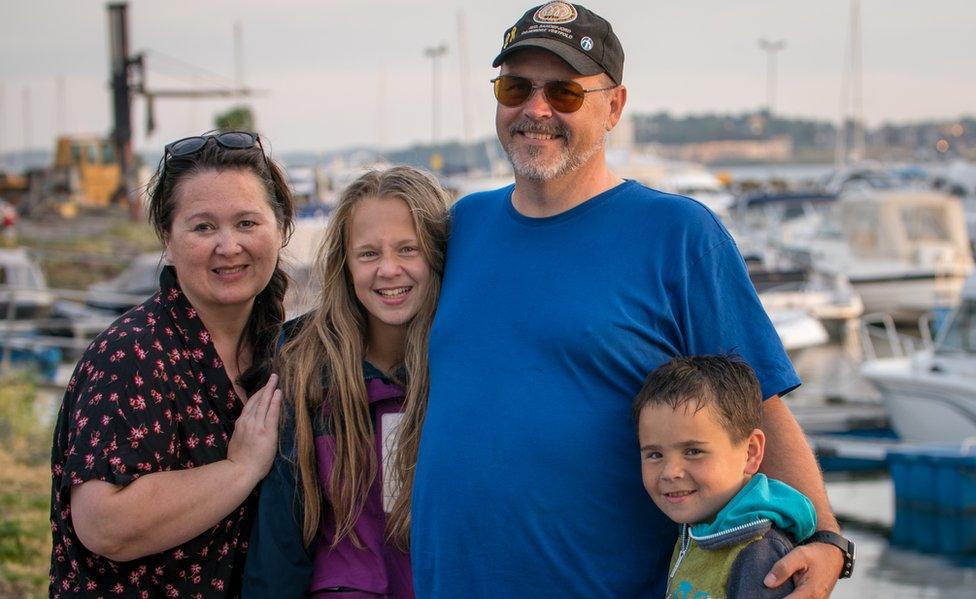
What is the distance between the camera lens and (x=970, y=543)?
11023mm

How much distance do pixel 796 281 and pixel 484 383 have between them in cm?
1969

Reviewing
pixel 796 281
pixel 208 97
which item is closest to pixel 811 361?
pixel 796 281

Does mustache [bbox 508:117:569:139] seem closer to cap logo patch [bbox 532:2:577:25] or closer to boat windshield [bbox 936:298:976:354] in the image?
cap logo patch [bbox 532:2:577:25]

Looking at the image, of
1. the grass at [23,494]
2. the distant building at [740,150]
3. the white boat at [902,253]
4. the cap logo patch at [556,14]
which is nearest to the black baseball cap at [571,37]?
the cap logo patch at [556,14]

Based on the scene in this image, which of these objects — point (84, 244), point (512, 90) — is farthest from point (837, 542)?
point (84, 244)

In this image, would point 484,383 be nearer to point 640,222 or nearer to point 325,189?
point 640,222

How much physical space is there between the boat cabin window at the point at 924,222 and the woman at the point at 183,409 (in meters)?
24.3

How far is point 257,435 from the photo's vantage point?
2959mm

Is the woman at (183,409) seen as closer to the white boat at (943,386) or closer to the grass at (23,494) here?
the grass at (23,494)

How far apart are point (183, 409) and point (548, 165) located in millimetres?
1145

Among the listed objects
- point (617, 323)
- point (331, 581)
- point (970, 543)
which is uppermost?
point (617, 323)

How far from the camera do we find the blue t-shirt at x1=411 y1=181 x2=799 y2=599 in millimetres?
2750

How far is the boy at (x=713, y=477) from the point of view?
247 centimetres

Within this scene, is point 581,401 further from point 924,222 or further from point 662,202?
point 924,222
